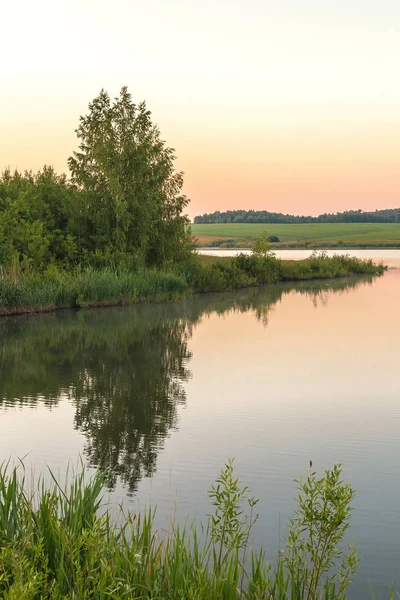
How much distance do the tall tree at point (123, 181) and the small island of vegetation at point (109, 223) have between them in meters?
0.06

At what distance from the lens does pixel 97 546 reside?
5426 mm

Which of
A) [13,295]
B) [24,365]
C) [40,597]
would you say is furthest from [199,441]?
[13,295]

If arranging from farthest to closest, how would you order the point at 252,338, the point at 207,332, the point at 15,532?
1. the point at 207,332
2. the point at 252,338
3. the point at 15,532

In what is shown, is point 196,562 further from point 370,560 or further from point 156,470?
point 156,470

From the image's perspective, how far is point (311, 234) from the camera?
577 ft

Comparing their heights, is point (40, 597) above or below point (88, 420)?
above

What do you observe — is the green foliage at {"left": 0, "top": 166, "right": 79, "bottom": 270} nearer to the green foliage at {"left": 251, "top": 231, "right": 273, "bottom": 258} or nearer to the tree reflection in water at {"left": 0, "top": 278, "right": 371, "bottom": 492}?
the tree reflection in water at {"left": 0, "top": 278, "right": 371, "bottom": 492}

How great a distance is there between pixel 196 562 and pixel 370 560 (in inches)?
102

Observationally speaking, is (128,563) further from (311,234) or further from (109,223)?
(311,234)

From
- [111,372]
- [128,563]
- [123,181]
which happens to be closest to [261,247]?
[123,181]

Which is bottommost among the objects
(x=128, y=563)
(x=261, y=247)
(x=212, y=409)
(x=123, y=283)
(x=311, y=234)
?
(x=212, y=409)

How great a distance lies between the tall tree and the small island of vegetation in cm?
6

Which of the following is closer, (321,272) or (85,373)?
(85,373)

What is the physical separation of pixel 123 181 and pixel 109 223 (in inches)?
106
